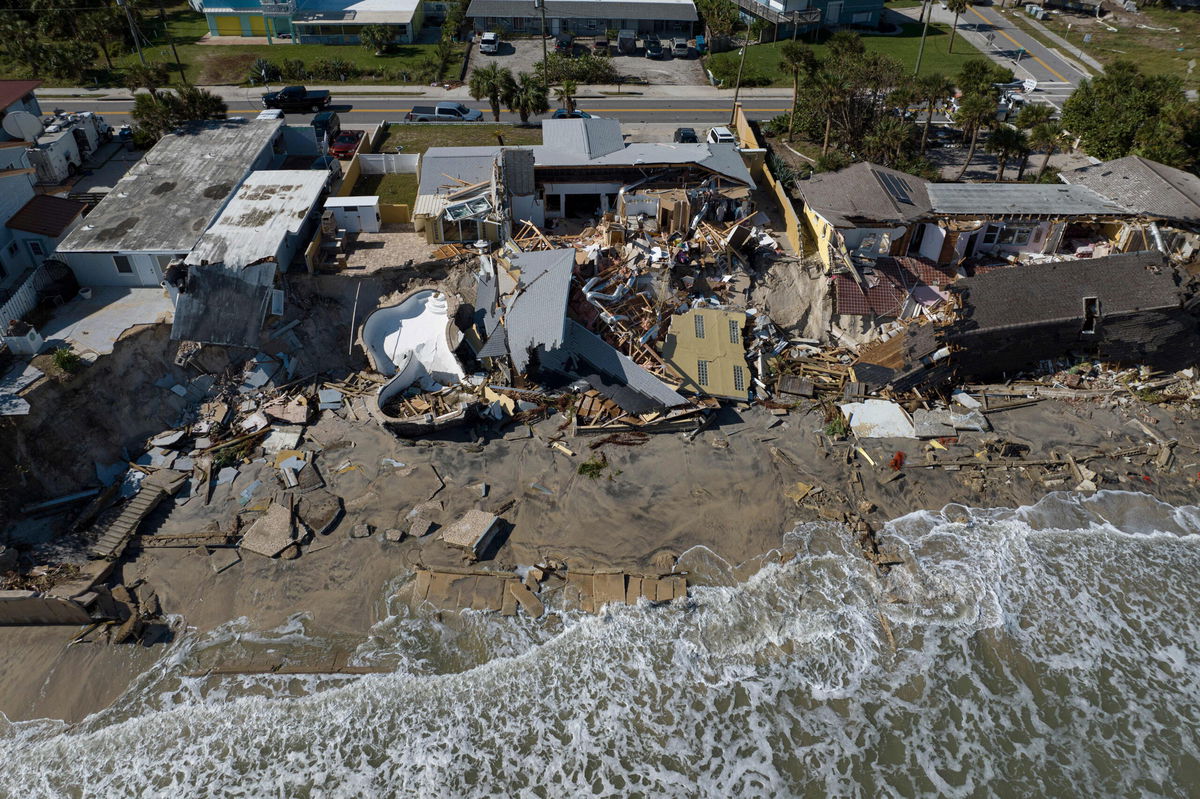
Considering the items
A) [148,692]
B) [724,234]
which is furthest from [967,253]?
[148,692]

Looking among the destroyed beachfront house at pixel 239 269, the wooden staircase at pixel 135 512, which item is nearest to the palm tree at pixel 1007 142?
the destroyed beachfront house at pixel 239 269

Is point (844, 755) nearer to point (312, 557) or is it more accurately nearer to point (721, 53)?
point (312, 557)

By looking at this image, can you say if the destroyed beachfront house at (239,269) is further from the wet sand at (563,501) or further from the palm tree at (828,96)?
the palm tree at (828,96)

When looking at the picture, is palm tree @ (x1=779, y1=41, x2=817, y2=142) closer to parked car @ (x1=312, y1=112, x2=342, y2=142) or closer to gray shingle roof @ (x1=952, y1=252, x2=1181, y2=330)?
gray shingle roof @ (x1=952, y1=252, x2=1181, y2=330)

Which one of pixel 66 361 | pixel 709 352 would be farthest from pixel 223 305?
pixel 709 352

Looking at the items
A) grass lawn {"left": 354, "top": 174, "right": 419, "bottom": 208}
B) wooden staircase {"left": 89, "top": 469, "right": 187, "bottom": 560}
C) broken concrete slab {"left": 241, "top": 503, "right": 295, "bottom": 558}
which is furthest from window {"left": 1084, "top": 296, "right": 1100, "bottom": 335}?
wooden staircase {"left": 89, "top": 469, "right": 187, "bottom": 560}

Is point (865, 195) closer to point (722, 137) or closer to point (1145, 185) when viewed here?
point (722, 137)
